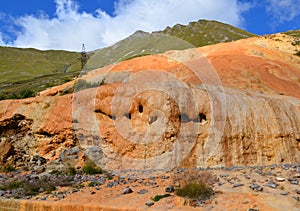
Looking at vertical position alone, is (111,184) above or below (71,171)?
below

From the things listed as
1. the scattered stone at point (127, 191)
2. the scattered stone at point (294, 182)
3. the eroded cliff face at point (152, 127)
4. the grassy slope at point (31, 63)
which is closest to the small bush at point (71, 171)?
the eroded cliff face at point (152, 127)

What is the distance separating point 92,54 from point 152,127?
309 feet

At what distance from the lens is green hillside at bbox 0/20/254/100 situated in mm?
45031

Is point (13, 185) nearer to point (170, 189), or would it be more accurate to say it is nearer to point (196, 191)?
point (170, 189)

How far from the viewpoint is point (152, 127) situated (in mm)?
13523

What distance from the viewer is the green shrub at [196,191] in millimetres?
8898

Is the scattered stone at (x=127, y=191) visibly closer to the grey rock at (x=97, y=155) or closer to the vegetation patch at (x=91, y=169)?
the vegetation patch at (x=91, y=169)

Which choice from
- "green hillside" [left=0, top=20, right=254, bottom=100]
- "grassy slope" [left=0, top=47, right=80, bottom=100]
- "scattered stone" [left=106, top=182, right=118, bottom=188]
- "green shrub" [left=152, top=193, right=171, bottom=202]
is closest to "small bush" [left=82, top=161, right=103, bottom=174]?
"scattered stone" [left=106, top=182, right=118, bottom=188]

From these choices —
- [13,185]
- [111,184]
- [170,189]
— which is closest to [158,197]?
[170,189]

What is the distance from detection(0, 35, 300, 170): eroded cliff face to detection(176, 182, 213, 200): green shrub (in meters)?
3.51

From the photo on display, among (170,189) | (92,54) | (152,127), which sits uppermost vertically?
(92,54)

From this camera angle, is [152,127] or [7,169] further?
[7,169]

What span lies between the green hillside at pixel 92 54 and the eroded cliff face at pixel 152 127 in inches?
558

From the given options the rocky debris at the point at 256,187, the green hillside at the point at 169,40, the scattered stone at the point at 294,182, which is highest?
Result: the green hillside at the point at 169,40
